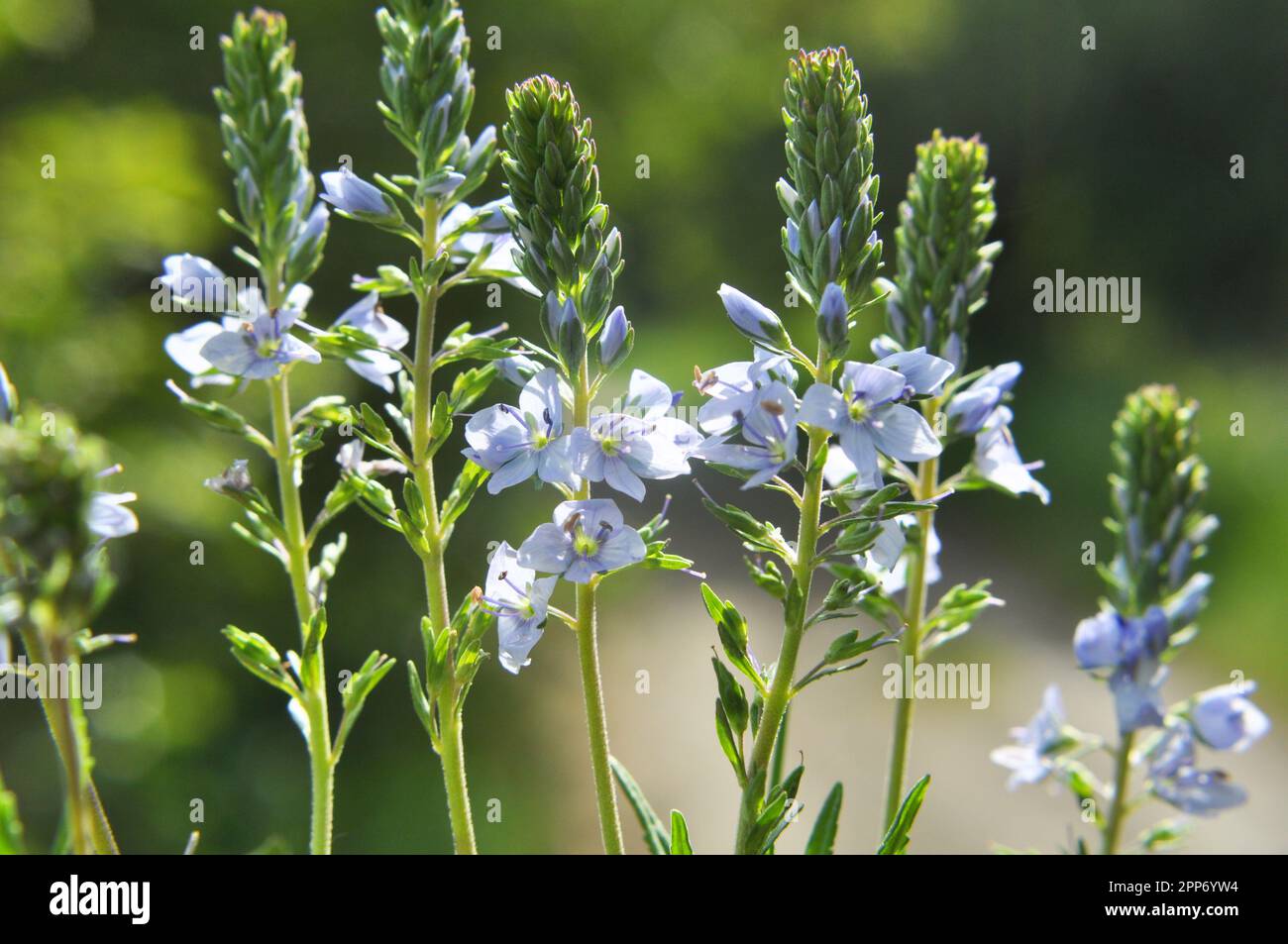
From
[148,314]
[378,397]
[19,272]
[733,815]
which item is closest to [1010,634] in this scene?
[733,815]

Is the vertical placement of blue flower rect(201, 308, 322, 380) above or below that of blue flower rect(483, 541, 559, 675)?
above

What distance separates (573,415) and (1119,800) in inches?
25.7

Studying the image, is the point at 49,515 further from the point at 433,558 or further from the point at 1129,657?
the point at 1129,657

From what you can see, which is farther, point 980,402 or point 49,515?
point 980,402

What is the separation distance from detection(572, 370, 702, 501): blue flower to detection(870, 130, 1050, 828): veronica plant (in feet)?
1.13

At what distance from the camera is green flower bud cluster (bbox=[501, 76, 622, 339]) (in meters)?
1.04

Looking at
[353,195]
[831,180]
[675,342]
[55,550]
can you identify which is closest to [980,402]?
[831,180]

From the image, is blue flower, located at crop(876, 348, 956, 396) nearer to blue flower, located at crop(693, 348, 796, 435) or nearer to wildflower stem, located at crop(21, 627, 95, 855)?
blue flower, located at crop(693, 348, 796, 435)

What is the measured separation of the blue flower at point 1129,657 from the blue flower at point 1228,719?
0.28 feet

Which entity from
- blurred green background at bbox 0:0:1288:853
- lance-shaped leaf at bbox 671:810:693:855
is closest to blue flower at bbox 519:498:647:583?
lance-shaped leaf at bbox 671:810:693:855

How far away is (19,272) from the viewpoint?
11.9 feet

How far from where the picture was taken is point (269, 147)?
1.13 metres

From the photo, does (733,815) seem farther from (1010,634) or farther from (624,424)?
(624,424)
